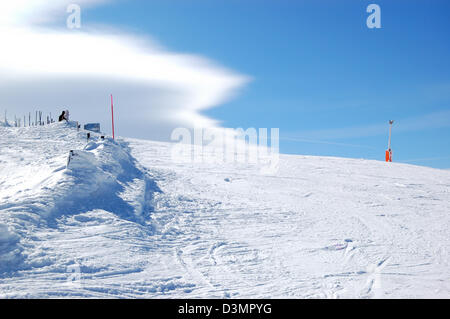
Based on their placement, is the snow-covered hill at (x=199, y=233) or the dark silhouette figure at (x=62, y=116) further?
the dark silhouette figure at (x=62, y=116)

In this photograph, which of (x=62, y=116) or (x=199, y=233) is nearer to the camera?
(x=199, y=233)

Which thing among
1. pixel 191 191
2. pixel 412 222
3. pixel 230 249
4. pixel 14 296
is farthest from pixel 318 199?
pixel 14 296

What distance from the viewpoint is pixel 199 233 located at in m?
8.91

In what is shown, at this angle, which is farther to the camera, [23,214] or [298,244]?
[298,244]

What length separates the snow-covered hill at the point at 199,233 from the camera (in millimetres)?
6414

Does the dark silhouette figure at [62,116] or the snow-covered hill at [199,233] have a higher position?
the dark silhouette figure at [62,116]

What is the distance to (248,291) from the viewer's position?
6.35 meters

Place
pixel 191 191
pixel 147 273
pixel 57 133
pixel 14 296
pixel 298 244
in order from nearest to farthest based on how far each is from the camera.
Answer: pixel 14 296 → pixel 147 273 → pixel 298 244 → pixel 191 191 → pixel 57 133

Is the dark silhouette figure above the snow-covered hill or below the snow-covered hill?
above

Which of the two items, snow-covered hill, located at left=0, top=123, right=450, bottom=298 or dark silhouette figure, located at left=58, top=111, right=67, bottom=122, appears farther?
dark silhouette figure, located at left=58, top=111, right=67, bottom=122

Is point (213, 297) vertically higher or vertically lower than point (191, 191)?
lower

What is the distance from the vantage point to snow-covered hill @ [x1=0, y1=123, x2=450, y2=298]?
641 cm
